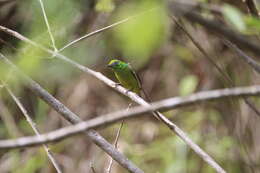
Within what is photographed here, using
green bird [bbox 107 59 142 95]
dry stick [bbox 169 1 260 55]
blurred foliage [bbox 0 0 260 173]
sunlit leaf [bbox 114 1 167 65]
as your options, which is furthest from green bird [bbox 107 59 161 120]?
dry stick [bbox 169 1 260 55]

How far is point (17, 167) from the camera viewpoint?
404 centimetres

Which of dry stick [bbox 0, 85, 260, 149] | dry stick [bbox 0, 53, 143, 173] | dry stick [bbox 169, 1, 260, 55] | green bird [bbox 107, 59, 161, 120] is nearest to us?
dry stick [bbox 169, 1, 260, 55]

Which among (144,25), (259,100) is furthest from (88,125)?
(259,100)

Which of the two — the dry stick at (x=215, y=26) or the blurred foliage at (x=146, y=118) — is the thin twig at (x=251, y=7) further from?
the blurred foliage at (x=146, y=118)

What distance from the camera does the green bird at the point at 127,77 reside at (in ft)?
11.8

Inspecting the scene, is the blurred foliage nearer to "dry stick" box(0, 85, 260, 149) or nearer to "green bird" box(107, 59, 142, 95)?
"green bird" box(107, 59, 142, 95)

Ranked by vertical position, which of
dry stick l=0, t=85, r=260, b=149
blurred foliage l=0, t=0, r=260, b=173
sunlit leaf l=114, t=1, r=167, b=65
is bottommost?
blurred foliage l=0, t=0, r=260, b=173

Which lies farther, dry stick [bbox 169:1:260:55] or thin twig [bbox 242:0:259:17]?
thin twig [bbox 242:0:259:17]

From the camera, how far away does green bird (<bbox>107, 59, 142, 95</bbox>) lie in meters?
3.60

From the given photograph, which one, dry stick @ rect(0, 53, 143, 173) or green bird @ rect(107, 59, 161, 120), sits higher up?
dry stick @ rect(0, 53, 143, 173)

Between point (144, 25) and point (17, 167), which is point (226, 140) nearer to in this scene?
point (17, 167)

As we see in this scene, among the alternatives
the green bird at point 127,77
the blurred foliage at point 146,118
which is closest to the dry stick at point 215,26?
the green bird at point 127,77

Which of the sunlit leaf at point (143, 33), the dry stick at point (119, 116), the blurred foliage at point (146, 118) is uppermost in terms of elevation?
the sunlit leaf at point (143, 33)

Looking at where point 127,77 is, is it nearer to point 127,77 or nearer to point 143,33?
point 127,77
